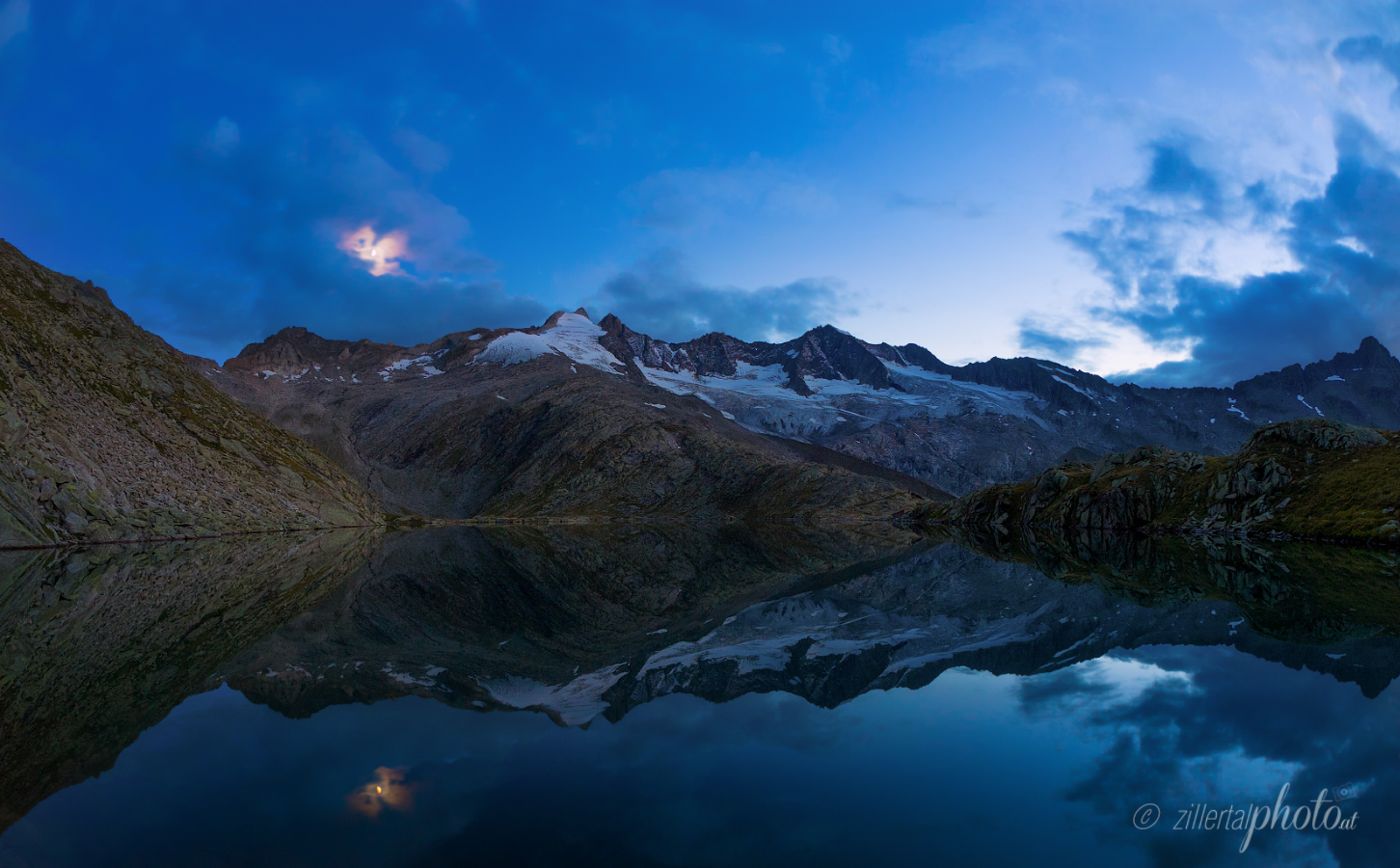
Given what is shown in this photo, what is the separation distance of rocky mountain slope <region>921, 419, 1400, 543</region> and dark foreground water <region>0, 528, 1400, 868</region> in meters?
56.5

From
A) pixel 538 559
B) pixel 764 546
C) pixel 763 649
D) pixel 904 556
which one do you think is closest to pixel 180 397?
pixel 538 559

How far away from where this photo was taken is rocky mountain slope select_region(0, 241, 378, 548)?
268 ft

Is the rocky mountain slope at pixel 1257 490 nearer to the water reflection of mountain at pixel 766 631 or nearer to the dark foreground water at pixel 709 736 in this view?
the water reflection of mountain at pixel 766 631

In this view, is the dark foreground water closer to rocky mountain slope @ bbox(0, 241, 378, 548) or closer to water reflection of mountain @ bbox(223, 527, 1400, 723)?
water reflection of mountain @ bbox(223, 527, 1400, 723)

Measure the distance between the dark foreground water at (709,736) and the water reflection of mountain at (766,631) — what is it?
0.74 feet

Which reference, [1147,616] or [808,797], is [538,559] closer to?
[1147,616]

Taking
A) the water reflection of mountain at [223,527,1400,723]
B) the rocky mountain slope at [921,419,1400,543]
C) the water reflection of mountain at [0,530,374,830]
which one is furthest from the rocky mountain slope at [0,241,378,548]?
the rocky mountain slope at [921,419,1400,543]

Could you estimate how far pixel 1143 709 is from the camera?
51.2 ft

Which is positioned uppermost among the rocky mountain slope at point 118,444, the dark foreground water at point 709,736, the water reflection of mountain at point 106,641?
the rocky mountain slope at point 118,444

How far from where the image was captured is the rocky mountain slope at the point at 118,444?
81750 millimetres

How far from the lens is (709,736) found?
1473cm

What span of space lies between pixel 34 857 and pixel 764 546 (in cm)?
8710

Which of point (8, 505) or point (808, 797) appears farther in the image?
point (8, 505)

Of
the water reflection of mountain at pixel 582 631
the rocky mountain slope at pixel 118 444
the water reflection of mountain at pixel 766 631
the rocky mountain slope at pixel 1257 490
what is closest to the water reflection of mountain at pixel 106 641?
the water reflection of mountain at pixel 582 631
